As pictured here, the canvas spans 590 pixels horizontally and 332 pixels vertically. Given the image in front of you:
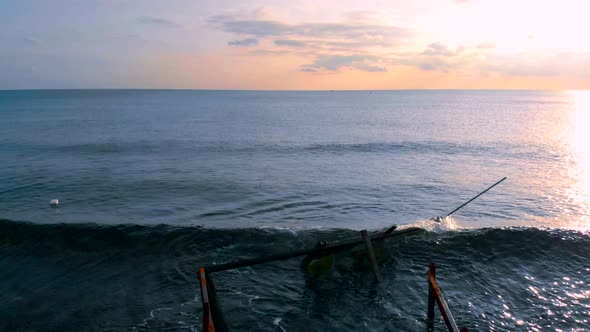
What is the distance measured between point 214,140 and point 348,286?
44.2 meters

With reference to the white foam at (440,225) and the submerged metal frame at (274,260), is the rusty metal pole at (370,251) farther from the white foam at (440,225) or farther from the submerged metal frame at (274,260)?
the white foam at (440,225)

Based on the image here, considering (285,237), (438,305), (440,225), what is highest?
(438,305)

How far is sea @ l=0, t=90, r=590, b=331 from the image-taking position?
13086mm

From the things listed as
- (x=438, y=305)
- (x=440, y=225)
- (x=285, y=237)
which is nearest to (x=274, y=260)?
(x=438, y=305)

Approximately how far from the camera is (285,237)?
19094 millimetres

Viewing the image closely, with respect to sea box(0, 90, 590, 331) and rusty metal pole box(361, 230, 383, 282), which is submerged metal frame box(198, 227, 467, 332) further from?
sea box(0, 90, 590, 331)

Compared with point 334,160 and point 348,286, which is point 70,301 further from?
point 334,160

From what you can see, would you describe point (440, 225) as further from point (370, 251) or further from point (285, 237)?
point (370, 251)

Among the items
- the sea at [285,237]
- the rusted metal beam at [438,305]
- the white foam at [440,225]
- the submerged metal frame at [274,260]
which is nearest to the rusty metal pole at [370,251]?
the submerged metal frame at [274,260]

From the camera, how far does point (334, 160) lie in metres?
41.6

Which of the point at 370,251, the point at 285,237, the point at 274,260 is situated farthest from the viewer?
the point at 285,237

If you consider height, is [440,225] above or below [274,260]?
below

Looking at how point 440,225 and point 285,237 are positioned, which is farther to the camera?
point 440,225

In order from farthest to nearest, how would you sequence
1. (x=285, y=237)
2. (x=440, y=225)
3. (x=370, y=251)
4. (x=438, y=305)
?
(x=440, y=225), (x=285, y=237), (x=370, y=251), (x=438, y=305)
